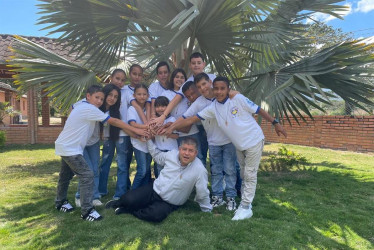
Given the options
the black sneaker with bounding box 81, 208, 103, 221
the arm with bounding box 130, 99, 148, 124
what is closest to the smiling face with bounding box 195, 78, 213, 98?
the arm with bounding box 130, 99, 148, 124

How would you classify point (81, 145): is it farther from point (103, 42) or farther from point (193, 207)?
point (103, 42)

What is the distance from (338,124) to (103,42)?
26.2 ft

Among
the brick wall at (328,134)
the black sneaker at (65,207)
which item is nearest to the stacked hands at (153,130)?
the black sneaker at (65,207)

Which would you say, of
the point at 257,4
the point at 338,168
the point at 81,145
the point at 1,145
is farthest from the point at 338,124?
the point at 1,145

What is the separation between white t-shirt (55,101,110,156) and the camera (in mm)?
2914

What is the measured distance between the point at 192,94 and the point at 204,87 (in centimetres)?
28

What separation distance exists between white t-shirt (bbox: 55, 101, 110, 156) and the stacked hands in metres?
0.49

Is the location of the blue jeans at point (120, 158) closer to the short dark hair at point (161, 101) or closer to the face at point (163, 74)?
the short dark hair at point (161, 101)

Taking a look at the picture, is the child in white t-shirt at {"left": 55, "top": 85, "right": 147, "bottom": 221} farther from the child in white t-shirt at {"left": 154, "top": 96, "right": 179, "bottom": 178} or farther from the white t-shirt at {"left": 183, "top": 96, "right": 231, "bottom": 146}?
the white t-shirt at {"left": 183, "top": 96, "right": 231, "bottom": 146}

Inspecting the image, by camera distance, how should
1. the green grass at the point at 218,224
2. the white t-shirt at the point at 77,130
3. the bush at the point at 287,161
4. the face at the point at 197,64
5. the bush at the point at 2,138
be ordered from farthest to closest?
the bush at the point at 2,138, the bush at the point at 287,161, the face at the point at 197,64, the white t-shirt at the point at 77,130, the green grass at the point at 218,224

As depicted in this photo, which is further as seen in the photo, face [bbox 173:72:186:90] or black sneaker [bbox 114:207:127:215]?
face [bbox 173:72:186:90]

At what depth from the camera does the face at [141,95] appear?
3.35 m

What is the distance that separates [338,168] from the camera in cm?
607

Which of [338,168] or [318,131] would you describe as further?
[318,131]
